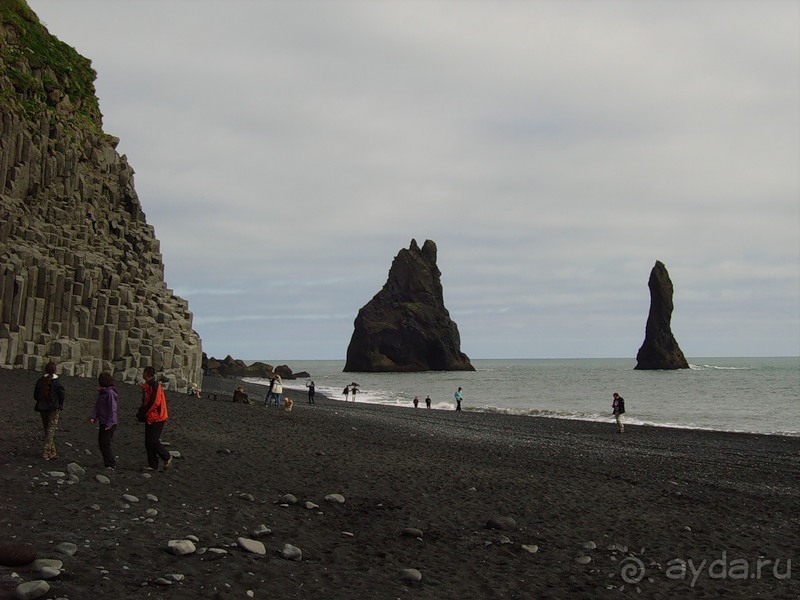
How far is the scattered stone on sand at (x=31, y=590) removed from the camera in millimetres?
7152

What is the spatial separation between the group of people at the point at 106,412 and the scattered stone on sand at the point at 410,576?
6682mm

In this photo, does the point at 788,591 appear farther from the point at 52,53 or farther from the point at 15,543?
the point at 52,53

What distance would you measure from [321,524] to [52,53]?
146ft

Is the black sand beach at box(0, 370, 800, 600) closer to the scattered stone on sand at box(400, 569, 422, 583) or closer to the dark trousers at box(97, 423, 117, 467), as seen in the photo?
the scattered stone on sand at box(400, 569, 422, 583)

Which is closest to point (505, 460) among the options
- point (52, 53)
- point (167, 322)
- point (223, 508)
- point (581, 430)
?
point (223, 508)

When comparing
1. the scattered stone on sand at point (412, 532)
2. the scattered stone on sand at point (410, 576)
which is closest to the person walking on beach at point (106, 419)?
the scattered stone on sand at point (412, 532)

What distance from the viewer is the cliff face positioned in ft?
111

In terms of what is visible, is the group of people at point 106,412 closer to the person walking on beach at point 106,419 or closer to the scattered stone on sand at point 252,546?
the person walking on beach at point 106,419

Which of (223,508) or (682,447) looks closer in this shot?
(223,508)

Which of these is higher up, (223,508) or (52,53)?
(52,53)

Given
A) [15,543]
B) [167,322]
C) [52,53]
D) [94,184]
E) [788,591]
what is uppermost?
[52,53]

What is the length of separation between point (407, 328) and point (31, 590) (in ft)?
574

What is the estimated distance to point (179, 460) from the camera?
16016 millimetres

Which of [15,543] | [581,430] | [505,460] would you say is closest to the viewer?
[15,543]
